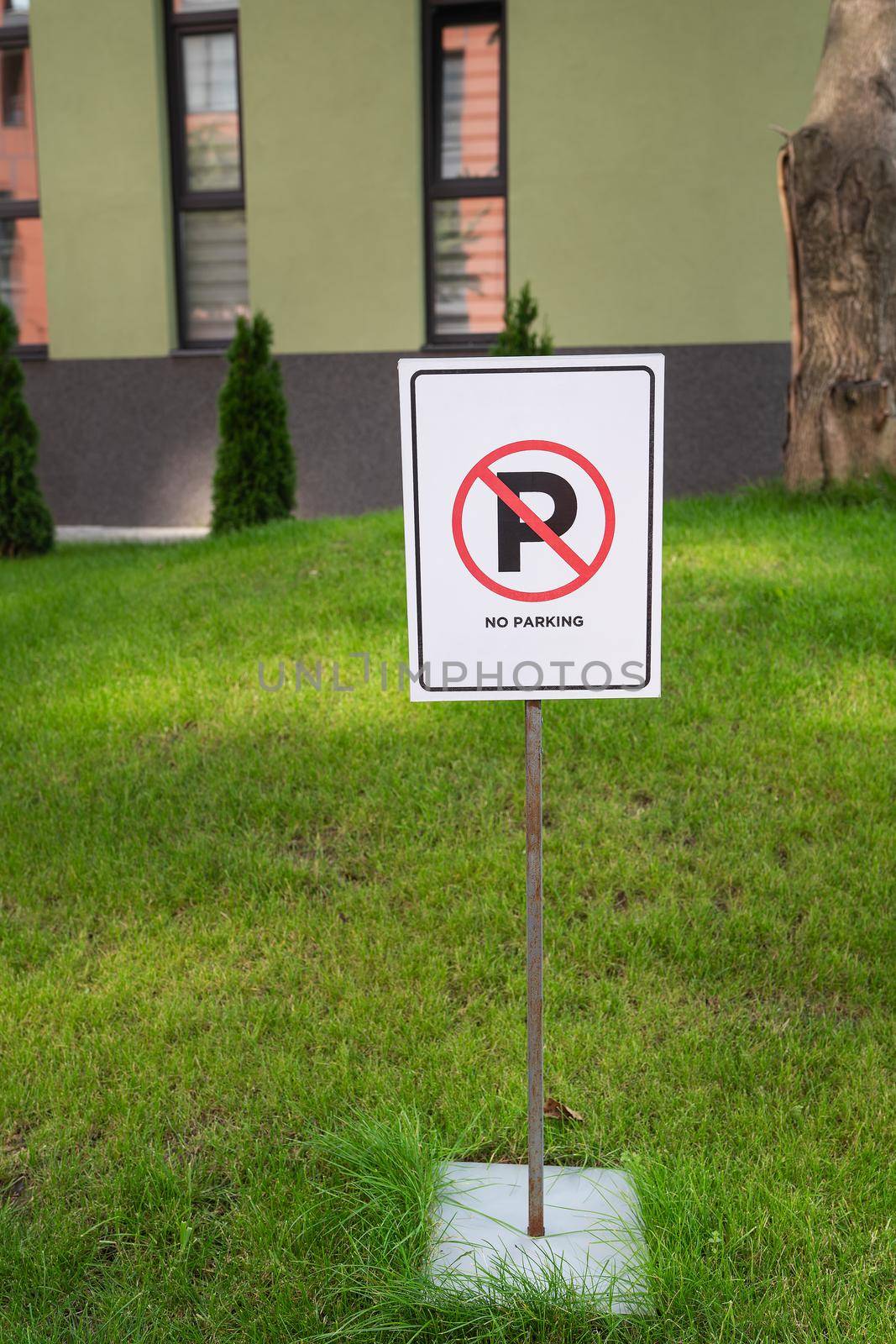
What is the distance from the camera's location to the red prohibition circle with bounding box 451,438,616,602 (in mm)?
2178

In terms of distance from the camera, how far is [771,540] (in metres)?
6.64

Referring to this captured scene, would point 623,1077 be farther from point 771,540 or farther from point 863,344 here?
point 863,344

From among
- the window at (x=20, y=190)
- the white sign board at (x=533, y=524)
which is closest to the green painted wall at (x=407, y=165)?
the window at (x=20, y=190)

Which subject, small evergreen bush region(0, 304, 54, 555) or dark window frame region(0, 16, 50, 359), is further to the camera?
dark window frame region(0, 16, 50, 359)

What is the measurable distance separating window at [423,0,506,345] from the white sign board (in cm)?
1073

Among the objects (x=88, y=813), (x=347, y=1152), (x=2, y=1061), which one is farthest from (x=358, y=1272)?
(x=88, y=813)

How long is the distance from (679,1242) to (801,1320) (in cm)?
24

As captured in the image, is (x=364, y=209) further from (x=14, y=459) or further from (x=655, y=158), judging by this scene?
(x=14, y=459)

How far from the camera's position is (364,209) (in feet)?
39.7

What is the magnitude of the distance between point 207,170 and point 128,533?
3955 millimetres

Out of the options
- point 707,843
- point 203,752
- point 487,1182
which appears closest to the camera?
point 487,1182

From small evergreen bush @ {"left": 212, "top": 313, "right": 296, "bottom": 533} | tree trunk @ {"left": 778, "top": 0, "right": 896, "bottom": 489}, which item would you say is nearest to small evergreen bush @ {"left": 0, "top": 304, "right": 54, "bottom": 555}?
small evergreen bush @ {"left": 212, "top": 313, "right": 296, "bottom": 533}

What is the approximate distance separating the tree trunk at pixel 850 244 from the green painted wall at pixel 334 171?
17.1ft

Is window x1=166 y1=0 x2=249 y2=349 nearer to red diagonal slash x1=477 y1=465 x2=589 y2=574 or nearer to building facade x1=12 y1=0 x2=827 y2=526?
building facade x1=12 y1=0 x2=827 y2=526
